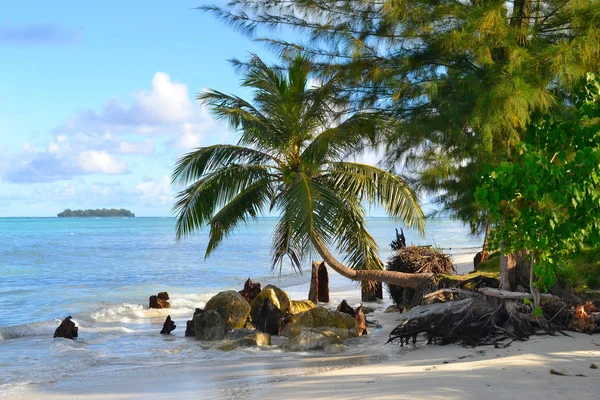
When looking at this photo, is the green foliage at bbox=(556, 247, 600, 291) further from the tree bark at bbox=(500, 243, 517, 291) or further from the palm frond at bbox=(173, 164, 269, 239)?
the palm frond at bbox=(173, 164, 269, 239)

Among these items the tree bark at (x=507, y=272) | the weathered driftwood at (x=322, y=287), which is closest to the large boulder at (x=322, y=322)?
the tree bark at (x=507, y=272)

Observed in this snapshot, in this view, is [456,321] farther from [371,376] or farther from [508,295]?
[371,376]

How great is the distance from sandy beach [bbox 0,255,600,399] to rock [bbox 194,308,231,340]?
145 cm

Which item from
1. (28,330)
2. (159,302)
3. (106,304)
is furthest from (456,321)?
(106,304)

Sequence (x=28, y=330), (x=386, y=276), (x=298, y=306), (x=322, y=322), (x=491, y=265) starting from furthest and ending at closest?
(x=491, y=265)
(x=298, y=306)
(x=28, y=330)
(x=386, y=276)
(x=322, y=322)

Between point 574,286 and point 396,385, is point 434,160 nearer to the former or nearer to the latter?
point 574,286

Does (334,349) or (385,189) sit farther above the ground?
(385,189)

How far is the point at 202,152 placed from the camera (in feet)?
44.6

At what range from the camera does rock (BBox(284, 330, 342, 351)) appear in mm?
11781

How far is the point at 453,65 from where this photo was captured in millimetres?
11211

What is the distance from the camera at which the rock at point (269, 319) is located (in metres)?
13.8

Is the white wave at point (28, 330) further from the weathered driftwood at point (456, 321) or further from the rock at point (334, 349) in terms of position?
the weathered driftwood at point (456, 321)

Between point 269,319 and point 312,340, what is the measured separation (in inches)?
87.6

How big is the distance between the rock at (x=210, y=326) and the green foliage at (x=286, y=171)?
5.84 feet
